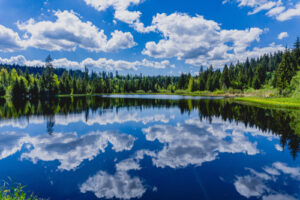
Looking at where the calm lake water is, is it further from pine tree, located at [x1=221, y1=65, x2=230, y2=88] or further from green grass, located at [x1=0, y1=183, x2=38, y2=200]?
pine tree, located at [x1=221, y1=65, x2=230, y2=88]

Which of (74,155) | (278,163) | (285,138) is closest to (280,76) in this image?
(285,138)

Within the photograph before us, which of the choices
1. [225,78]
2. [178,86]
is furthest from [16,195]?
[178,86]

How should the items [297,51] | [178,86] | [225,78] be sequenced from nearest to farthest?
[297,51] < [225,78] < [178,86]

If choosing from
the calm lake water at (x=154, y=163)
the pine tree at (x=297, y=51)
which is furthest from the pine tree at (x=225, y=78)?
the calm lake water at (x=154, y=163)

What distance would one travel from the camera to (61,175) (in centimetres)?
963

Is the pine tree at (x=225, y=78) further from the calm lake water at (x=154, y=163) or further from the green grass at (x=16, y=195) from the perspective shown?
the green grass at (x=16, y=195)

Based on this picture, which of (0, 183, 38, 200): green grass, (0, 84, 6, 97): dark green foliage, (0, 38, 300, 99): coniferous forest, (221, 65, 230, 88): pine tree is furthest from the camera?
(221, 65, 230, 88): pine tree

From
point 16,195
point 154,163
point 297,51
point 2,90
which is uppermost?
point 297,51

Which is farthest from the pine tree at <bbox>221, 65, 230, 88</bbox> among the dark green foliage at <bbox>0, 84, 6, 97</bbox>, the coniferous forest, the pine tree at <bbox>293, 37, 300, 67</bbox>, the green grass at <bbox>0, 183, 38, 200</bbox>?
the dark green foliage at <bbox>0, 84, 6, 97</bbox>

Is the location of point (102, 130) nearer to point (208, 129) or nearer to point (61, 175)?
point (61, 175)

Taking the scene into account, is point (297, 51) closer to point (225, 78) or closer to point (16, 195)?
point (225, 78)

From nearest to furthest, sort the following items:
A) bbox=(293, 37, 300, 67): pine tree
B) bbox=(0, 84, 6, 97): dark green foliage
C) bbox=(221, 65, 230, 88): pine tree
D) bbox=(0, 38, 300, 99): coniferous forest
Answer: bbox=(0, 38, 300, 99): coniferous forest → bbox=(293, 37, 300, 67): pine tree → bbox=(0, 84, 6, 97): dark green foliage → bbox=(221, 65, 230, 88): pine tree

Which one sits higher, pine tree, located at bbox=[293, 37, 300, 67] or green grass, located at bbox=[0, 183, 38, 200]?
pine tree, located at bbox=[293, 37, 300, 67]

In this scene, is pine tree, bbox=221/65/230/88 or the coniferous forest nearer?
the coniferous forest
